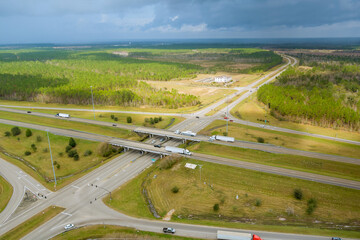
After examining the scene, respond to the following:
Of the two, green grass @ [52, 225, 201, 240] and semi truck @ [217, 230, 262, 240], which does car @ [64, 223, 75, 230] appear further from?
semi truck @ [217, 230, 262, 240]

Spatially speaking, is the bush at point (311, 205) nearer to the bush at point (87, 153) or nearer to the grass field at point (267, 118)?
the grass field at point (267, 118)

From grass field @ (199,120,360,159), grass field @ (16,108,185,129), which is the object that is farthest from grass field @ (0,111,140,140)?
grass field @ (199,120,360,159)

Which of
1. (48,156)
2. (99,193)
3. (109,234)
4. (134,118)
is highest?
(134,118)

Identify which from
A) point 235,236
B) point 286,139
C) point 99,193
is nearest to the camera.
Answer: point 235,236

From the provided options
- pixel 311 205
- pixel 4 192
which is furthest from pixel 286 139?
pixel 4 192

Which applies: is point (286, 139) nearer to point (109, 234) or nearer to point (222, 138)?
point (222, 138)
